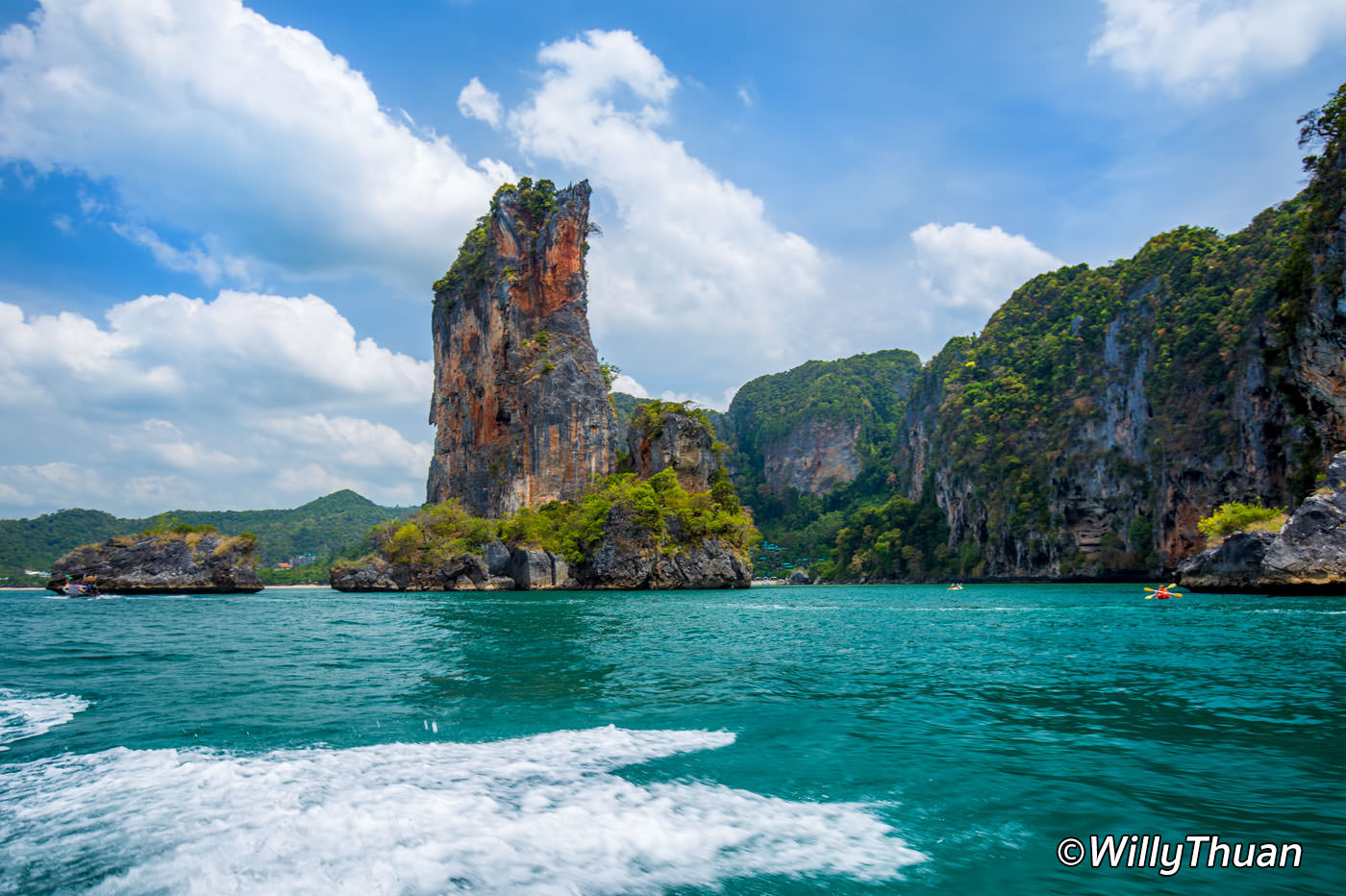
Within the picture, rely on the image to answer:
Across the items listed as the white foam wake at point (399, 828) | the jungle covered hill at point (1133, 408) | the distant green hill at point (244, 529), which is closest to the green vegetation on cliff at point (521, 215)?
the distant green hill at point (244, 529)

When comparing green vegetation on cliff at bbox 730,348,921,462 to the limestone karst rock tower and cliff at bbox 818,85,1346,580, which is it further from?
the limestone karst rock tower

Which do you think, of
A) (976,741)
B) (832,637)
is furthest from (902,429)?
Answer: (976,741)

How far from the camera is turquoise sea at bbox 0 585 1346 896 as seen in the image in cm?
438

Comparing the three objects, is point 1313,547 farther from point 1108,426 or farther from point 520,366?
point 520,366

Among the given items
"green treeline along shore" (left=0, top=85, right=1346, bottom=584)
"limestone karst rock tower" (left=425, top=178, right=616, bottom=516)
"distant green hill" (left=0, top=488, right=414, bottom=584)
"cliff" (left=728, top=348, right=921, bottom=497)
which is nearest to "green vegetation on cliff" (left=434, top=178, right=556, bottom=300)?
"limestone karst rock tower" (left=425, top=178, right=616, bottom=516)

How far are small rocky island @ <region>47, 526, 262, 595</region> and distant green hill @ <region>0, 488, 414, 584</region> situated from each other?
3.96 m

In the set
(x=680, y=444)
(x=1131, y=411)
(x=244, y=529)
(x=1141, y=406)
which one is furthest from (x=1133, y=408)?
(x=244, y=529)

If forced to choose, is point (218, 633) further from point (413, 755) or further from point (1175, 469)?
point (1175, 469)

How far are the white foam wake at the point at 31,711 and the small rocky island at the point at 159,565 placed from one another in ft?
164

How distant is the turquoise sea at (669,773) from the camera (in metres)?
4.38

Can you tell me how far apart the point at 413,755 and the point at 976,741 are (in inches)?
237

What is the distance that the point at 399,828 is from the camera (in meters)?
5.00

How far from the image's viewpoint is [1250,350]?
162 ft

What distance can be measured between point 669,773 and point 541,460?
69455 millimetres
